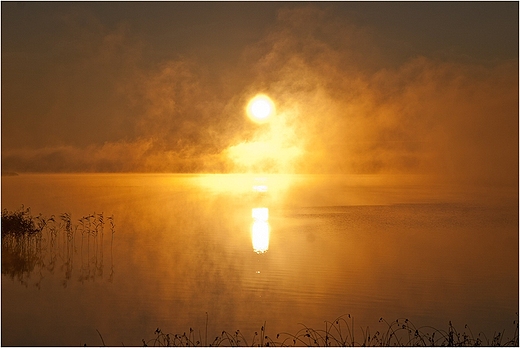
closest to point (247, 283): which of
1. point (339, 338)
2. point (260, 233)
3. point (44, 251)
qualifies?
point (339, 338)

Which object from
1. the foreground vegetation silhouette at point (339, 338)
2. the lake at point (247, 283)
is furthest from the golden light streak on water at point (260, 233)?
the foreground vegetation silhouette at point (339, 338)

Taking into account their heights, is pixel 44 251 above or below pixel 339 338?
above

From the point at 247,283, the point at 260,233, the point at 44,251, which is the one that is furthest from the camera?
the point at 260,233

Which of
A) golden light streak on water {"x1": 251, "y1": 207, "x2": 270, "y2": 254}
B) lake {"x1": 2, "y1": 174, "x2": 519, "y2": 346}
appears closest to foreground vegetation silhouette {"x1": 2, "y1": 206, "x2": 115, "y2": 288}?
lake {"x1": 2, "y1": 174, "x2": 519, "y2": 346}

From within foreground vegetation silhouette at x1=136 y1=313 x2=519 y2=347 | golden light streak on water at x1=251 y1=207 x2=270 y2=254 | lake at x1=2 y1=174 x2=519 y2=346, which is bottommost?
foreground vegetation silhouette at x1=136 y1=313 x2=519 y2=347

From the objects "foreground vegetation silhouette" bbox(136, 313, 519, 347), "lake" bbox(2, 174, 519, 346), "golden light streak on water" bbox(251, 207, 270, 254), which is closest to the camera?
"foreground vegetation silhouette" bbox(136, 313, 519, 347)

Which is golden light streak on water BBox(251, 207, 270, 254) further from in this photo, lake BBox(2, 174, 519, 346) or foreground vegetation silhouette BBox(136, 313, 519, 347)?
foreground vegetation silhouette BBox(136, 313, 519, 347)

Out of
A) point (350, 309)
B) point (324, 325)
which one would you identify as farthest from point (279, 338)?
point (350, 309)

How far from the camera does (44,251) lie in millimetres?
17781

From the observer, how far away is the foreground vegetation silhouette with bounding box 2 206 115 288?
1524 centimetres

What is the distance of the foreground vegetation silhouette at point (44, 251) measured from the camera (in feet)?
50.0

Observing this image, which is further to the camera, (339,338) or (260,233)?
(260,233)

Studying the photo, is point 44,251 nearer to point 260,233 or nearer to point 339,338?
point 260,233

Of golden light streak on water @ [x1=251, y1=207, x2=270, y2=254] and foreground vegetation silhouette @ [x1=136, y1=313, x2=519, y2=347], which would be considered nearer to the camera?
foreground vegetation silhouette @ [x1=136, y1=313, x2=519, y2=347]
